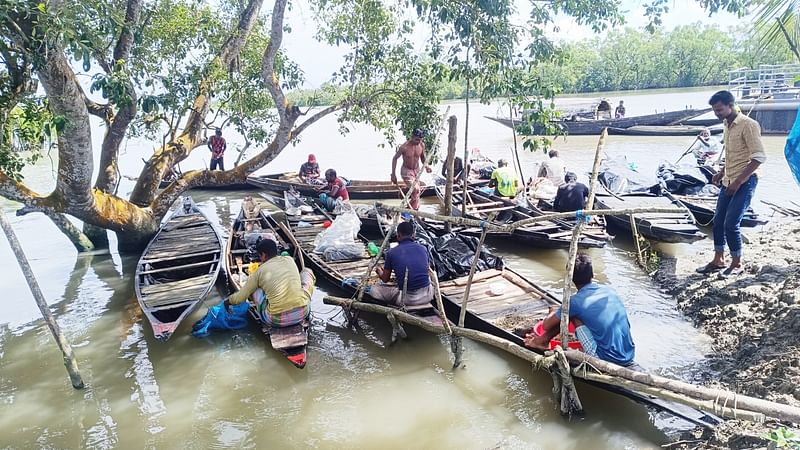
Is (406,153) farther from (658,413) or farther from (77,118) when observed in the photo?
(658,413)

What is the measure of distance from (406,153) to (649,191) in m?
4.97

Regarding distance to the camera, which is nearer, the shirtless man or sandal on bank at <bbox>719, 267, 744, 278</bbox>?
sandal on bank at <bbox>719, 267, 744, 278</bbox>

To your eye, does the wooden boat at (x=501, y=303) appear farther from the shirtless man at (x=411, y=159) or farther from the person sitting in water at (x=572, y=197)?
the shirtless man at (x=411, y=159)

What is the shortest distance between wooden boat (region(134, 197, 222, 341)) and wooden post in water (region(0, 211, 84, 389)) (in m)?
0.81

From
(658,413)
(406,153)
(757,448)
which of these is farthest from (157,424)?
(406,153)

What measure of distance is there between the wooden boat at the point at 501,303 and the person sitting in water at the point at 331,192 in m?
4.56

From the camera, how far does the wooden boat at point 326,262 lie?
581 centimetres

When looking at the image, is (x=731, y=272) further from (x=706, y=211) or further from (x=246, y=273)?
(x=246, y=273)

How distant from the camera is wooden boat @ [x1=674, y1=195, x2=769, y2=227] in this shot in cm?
874

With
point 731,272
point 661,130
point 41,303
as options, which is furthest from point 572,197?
point 661,130

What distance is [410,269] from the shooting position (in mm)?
5762

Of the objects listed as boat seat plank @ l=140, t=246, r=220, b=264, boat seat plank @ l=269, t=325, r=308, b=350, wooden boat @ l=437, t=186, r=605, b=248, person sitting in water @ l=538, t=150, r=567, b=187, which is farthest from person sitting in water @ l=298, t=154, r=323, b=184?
boat seat plank @ l=269, t=325, r=308, b=350

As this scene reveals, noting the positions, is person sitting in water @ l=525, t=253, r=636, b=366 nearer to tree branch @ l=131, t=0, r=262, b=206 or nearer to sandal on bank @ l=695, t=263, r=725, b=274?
sandal on bank @ l=695, t=263, r=725, b=274

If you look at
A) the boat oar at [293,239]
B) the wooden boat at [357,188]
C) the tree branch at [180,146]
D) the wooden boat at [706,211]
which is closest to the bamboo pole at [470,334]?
the boat oar at [293,239]
